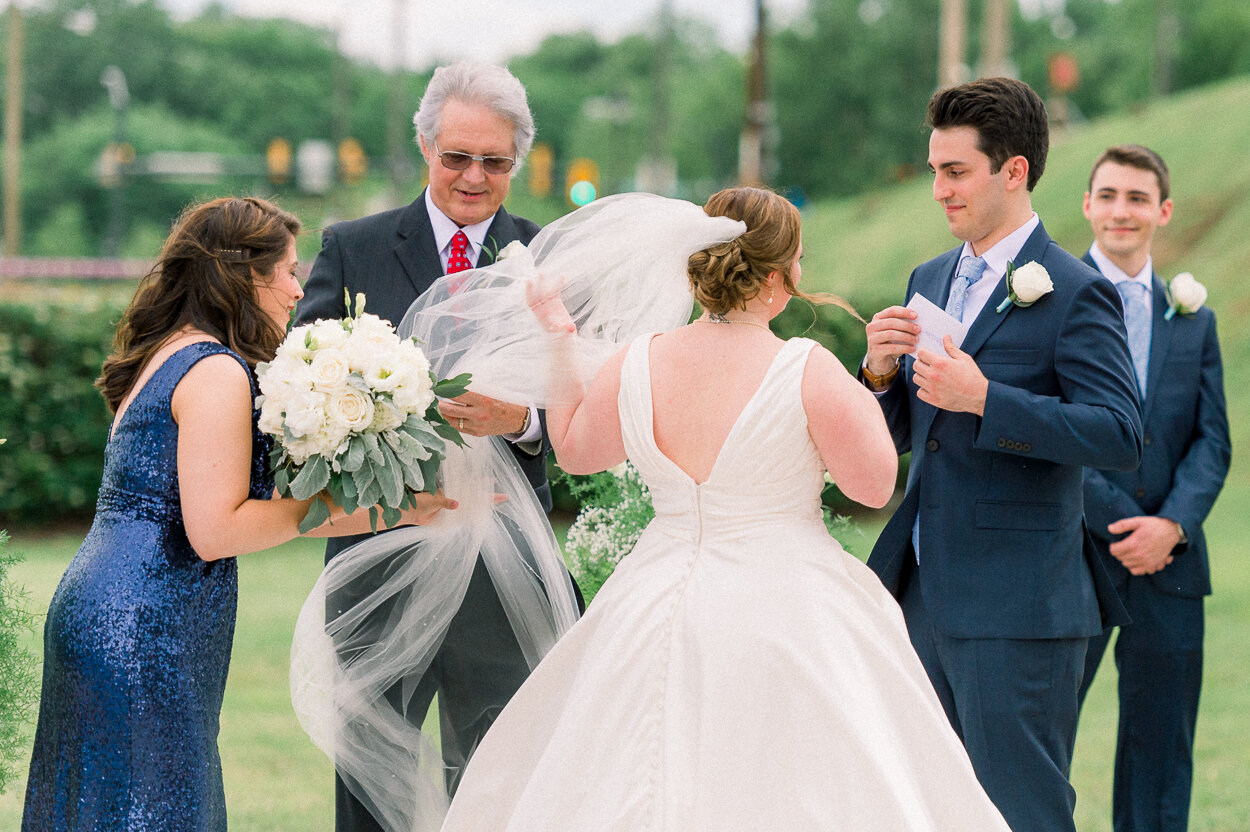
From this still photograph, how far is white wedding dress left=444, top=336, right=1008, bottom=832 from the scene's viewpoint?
3.14 meters

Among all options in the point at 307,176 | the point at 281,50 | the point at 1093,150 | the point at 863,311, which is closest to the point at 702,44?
the point at 281,50

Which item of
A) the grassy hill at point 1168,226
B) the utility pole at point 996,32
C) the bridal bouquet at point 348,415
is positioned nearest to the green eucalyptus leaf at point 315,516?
the bridal bouquet at point 348,415

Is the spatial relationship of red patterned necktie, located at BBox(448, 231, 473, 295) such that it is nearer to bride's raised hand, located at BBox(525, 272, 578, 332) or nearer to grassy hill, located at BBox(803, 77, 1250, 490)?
bride's raised hand, located at BBox(525, 272, 578, 332)

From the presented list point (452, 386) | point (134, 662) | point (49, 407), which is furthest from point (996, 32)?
point (134, 662)

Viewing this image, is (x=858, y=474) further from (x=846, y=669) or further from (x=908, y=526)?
(x=908, y=526)

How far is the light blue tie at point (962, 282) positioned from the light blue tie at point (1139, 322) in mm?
1370

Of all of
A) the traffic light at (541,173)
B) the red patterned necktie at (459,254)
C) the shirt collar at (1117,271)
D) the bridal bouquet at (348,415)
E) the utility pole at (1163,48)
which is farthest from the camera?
the utility pole at (1163,48)

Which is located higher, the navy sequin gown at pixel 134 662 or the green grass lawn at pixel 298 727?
the navy sequin gown at pixel 134 662

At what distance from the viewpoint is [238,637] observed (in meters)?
9.60

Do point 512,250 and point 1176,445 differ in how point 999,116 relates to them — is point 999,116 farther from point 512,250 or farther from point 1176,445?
point 1176,445

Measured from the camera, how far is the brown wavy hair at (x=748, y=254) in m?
3.40

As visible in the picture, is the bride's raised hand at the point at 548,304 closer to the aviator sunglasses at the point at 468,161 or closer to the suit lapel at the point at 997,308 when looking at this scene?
the aviator sunglasses at the point at 468,161

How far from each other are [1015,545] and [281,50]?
83742 millimetres

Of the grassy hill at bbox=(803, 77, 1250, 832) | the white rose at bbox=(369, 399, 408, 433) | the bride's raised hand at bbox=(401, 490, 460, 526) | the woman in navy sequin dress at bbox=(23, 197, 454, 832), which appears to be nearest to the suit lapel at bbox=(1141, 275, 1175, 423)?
the grassy hill at bbox=(803, 77, 1250, 832)
